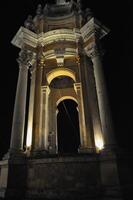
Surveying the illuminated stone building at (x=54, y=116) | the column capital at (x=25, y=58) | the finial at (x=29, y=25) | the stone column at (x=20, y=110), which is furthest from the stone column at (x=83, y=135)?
the finial at (x=29, y=25)

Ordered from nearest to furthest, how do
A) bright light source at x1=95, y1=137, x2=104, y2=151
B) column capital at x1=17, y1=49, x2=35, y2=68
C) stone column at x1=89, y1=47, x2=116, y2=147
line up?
stone column at x1=89, y1=47, x2=116, y2=147 < bright light source at x1=95, y1=137, x2=104, y2=151 < column capital at x1=17, y1=49, x2=35, y2=68

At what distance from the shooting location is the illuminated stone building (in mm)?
11602

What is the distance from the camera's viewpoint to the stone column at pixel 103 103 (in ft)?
41.0

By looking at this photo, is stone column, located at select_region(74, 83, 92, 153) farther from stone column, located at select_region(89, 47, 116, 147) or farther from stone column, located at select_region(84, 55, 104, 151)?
stone column, located at select_region(89, 47, 116, 147)

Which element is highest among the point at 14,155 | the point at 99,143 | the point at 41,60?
the point at 41,60

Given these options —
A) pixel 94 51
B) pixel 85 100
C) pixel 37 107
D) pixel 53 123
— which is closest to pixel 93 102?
pixel 85 100

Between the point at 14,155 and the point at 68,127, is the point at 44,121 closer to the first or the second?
the point at 14,155

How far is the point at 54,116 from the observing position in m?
19.6

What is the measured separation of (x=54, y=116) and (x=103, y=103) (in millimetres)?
7019

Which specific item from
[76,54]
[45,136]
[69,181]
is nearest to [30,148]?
[45,136]

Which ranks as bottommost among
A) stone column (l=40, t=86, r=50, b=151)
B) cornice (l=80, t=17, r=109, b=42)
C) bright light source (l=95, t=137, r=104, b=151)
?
bright light source (l=95, t=137, r=104, b=151)

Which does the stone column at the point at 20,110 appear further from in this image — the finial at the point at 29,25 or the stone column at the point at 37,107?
the finial at the point at 29,25

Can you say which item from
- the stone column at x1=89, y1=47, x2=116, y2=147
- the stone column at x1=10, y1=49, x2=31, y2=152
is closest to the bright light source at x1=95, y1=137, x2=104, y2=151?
the stone column at x1=89, y1=47, x2=116, y2=147

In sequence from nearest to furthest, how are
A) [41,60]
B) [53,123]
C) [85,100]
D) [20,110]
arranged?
[20,110] < [85,100] < [41,60] < [53,123]
